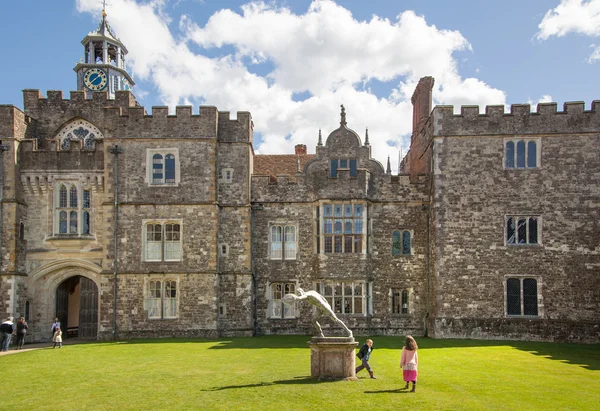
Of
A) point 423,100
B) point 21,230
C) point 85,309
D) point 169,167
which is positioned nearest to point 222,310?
point 85,309

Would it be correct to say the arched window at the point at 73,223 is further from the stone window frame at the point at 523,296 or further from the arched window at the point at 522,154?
the arched window at the point at 522,154

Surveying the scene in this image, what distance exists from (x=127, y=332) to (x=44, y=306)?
4412mm

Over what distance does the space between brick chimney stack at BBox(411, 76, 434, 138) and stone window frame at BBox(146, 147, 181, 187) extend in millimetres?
13452

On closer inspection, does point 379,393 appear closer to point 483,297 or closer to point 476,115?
point 483,297

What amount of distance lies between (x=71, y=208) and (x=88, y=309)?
500cm

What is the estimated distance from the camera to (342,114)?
1160 inches

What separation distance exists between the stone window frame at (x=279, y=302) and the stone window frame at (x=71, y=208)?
9.03 meters

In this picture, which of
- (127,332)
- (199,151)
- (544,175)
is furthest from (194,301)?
(544,175)

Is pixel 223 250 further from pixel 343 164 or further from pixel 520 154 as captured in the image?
pixel 520 154

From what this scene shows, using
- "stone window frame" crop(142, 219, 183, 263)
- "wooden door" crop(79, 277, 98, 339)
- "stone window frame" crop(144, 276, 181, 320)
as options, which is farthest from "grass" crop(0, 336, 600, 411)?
"wooden door" crop(79, 277, 98, 339)

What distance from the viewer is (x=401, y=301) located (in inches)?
1117

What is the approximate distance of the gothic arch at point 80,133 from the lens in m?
31.5

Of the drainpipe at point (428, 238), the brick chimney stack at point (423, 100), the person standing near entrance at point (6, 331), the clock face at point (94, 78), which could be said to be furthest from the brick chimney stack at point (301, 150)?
the person standing near entrance at point (6, 331)

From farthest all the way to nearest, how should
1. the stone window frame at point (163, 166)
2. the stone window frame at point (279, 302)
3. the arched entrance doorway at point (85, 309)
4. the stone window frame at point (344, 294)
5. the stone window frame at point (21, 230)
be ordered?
the arched entrance doorway at point (85, 309)
the stone window frame at point (279, 302)
the stone window frame at point (163, 166)
the stone window frame at point (344, 294)
the stone window frame at point (21, 230)
